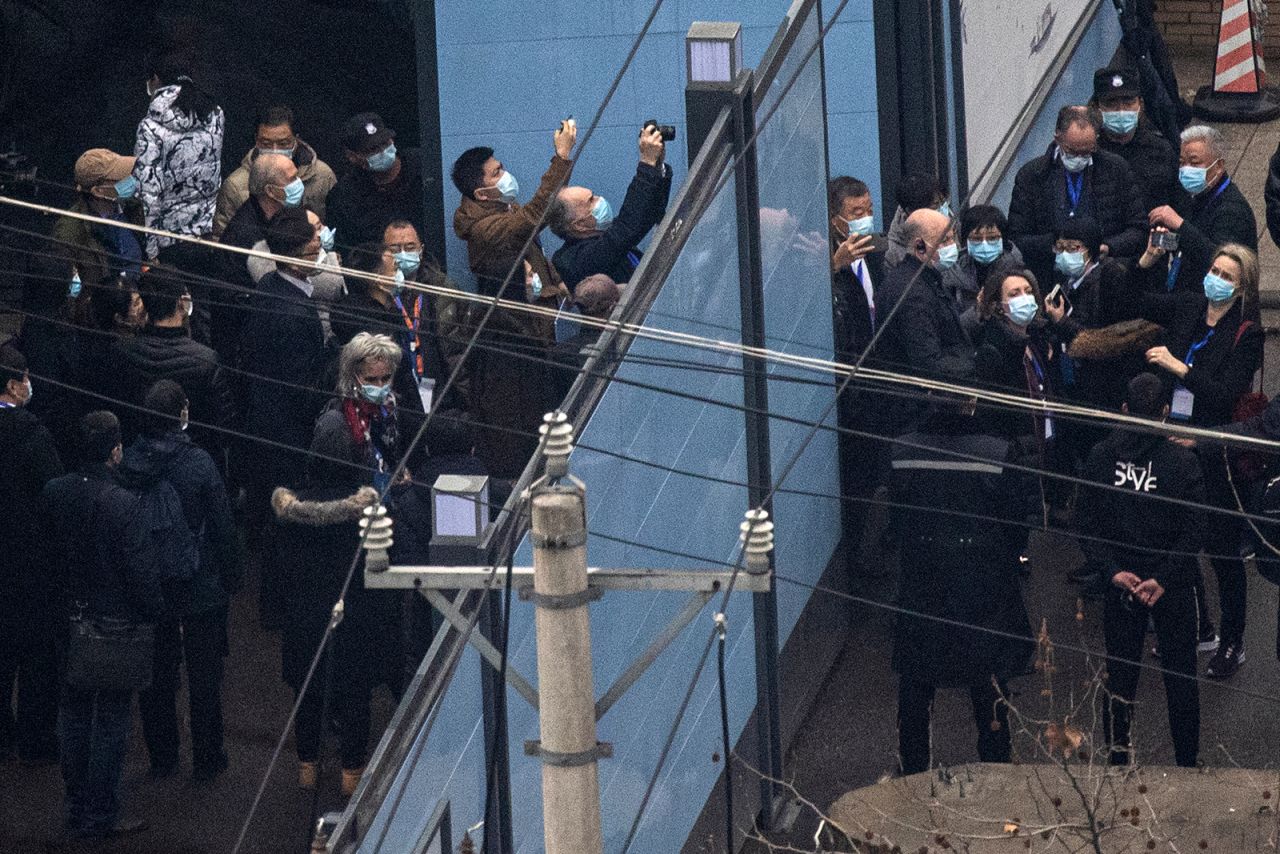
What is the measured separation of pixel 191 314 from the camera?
11781 millimetres

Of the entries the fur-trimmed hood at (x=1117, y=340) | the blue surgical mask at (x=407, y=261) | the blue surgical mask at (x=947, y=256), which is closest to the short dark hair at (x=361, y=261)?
the blue surgical mask at (x=407, y=261)

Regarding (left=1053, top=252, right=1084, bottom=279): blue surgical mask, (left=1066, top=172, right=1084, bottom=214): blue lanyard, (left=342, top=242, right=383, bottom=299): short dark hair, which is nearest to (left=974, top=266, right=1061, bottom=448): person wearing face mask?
(left=1053, top=252, right=1084, bottom=279): blue surgical mask

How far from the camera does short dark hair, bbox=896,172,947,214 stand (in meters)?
11.8

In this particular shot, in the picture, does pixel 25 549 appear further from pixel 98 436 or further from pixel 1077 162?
pixel 1077 162

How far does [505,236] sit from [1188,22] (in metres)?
8.93

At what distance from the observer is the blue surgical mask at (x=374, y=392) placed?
→ 1016 cm

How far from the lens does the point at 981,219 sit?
1152cm

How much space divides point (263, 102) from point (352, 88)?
1.88ft

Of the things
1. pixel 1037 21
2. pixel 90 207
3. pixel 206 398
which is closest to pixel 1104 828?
pixel 206 398

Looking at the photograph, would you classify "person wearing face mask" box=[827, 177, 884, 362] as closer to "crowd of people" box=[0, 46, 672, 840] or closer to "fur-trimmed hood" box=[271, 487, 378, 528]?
"crowd of people" box=[0, 46, 672, 840]

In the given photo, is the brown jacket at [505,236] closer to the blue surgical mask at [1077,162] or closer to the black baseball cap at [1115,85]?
the blue surgical mask at [1077,162]

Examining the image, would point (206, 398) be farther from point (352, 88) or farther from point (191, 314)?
point (352, 88)

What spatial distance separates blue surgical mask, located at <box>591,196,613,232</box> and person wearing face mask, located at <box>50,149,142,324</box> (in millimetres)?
2070

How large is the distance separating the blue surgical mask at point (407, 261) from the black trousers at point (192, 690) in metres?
1.81
